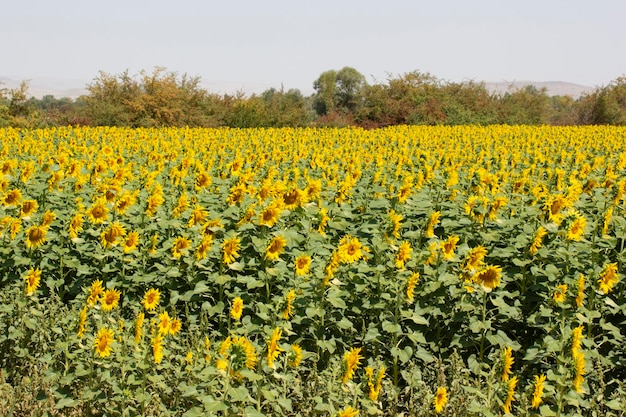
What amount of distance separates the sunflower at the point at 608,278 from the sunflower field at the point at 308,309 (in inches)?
0.5

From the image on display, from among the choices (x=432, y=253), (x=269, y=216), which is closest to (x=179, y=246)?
(x=269, y=216)

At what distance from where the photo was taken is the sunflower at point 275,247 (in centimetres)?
424

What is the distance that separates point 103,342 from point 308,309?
51.2 inches

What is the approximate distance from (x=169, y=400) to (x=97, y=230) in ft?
6.67

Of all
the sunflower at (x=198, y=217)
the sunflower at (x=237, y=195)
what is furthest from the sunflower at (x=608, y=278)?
the sunflower at (x=198, y=217)

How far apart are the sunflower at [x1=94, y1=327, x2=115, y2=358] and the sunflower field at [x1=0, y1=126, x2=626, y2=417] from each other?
0.5 inches

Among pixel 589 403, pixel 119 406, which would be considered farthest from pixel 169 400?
pixel 589 403

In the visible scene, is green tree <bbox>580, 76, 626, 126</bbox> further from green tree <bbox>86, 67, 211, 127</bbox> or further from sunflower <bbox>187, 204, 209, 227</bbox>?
sunflower <bbox>187, 204, 209, 227</bbox>

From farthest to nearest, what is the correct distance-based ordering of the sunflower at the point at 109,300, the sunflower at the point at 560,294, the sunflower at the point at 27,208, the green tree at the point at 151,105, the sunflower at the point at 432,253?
the green tree at the point at 151,105
the sunflower at the point at 27,208
the sunflower at the point at 432,253
the sunflower at the point at 560,294
the sunflower at the point at 109,300

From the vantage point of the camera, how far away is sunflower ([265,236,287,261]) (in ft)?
13.9

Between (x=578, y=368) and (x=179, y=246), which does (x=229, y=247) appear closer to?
(x=179, y=246)

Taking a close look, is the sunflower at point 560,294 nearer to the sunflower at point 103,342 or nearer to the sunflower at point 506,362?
Answer: the sunflower at point 506,362

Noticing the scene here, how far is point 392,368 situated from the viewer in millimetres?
4262

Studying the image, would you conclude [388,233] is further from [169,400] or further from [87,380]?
[87,380]
